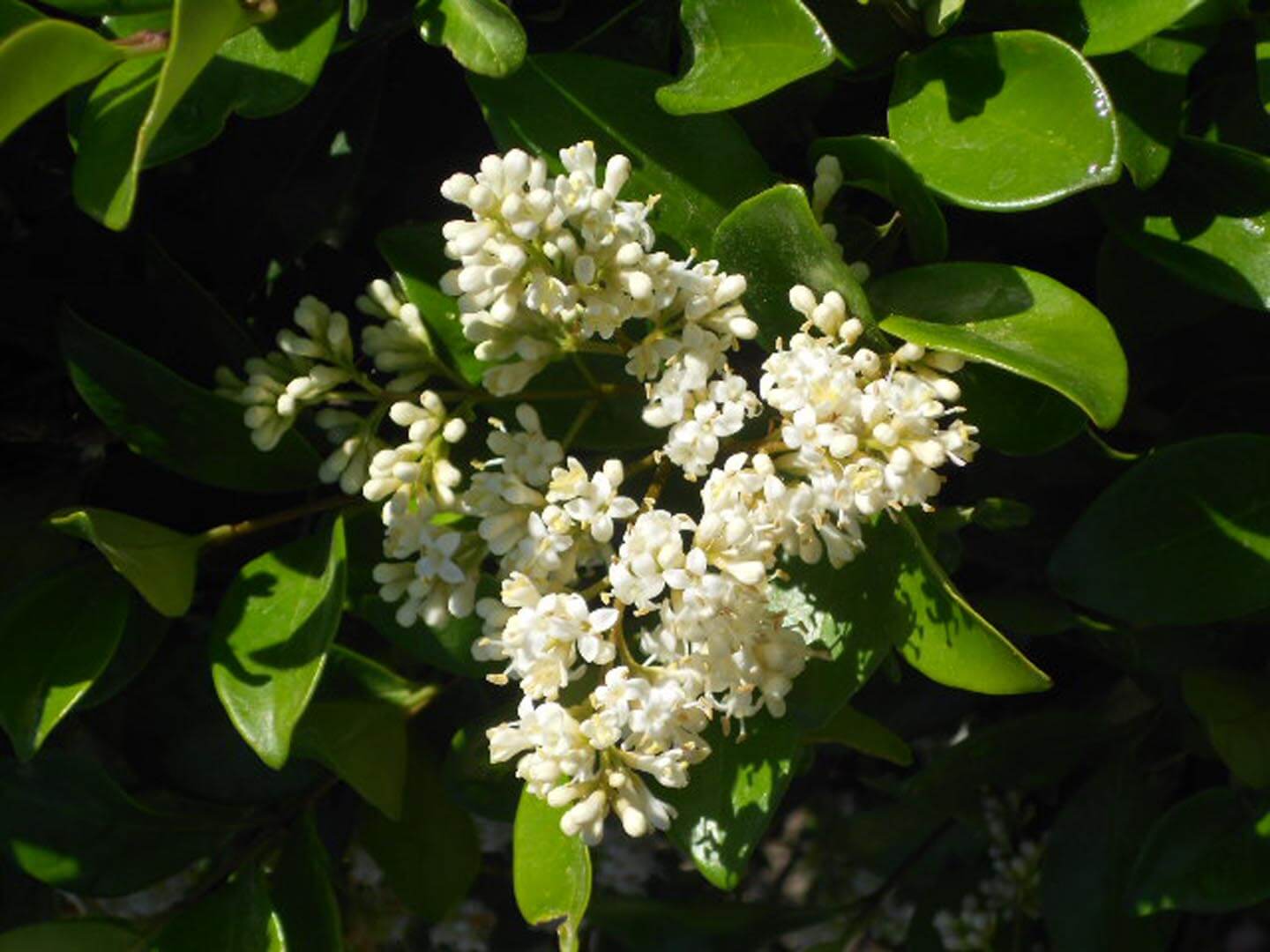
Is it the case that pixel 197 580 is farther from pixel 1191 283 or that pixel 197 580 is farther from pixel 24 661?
pixel 1191 283

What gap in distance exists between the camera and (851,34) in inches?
53.2

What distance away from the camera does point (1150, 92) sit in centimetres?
133

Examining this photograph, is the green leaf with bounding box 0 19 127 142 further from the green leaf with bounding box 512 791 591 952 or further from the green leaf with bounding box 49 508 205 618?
the green leaf with bounding box 512 791 591 952

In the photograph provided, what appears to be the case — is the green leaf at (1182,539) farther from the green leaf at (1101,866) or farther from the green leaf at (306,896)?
the green leaf at (306,896)

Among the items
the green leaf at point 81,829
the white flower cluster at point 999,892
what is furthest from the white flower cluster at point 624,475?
the white flower cluster at point 999,892

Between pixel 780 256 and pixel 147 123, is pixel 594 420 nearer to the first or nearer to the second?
pixel 780 256

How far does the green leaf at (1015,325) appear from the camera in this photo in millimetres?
1161

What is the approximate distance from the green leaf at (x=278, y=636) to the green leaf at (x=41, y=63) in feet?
1.28

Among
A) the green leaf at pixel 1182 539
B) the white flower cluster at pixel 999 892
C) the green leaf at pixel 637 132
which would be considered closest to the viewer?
the green leaf at pixel 637 132

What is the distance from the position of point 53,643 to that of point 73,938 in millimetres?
350

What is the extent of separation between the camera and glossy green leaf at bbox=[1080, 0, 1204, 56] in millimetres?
1205

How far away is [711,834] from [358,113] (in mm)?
723

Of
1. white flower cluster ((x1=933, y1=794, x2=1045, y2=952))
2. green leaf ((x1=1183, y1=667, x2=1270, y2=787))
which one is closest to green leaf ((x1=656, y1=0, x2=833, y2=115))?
green leaf ((x1=1183, y1=667, x2=1270, y2=787))

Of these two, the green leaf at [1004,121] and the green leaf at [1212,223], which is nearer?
the green leaf at [1004,121]
